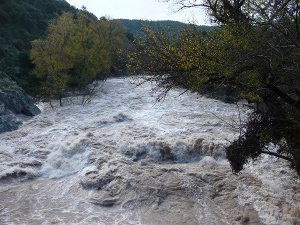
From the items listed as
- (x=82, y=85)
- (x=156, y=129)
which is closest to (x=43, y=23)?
(x=82, y=85)

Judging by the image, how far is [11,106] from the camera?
49.3 ft

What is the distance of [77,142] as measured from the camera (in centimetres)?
1045

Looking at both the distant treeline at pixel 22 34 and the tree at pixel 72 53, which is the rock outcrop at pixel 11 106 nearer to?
the tree at pixel 72 53

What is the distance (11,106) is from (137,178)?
11005 millimetres

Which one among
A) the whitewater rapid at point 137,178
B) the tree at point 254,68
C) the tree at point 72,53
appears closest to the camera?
the tree at point 254,68

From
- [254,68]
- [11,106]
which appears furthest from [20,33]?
[254,68]

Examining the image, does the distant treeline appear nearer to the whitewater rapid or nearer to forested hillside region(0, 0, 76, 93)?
forested hillside region(0, 0, 76, 93)

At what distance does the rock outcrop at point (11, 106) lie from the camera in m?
13.0

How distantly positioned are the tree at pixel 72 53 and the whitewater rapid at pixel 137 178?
288 inches

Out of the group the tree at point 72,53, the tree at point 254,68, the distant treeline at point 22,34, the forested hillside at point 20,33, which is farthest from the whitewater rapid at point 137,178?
the forested hillside at point 20,33

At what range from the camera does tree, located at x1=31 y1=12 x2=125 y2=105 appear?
19391 millimetres

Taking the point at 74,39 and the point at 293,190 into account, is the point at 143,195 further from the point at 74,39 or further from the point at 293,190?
the point at 74,39

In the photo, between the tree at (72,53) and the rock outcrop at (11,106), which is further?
the tree at (72,53)

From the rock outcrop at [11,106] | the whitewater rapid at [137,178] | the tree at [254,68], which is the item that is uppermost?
the tree at [254,68]
